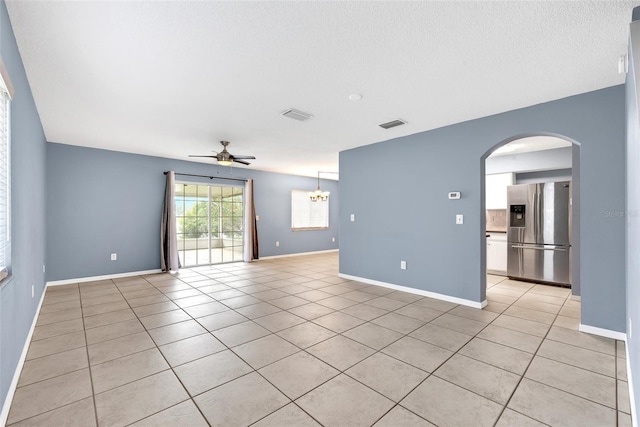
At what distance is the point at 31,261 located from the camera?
3088 mm

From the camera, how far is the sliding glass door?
22.1 feet

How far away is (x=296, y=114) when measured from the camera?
366 centimetres

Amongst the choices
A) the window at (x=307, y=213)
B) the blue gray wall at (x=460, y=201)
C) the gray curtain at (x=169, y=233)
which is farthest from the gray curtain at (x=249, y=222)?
the blue gray wall at (x=460, y=201)

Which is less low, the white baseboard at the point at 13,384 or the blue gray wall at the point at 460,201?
the blue gray wall at the point at 460,201

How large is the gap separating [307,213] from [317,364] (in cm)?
707

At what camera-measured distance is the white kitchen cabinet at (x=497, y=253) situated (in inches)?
229

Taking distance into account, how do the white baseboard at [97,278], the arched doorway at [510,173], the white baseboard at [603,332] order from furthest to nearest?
the arched doorway at [510,173] < the white baseboard at [97,278] < the white baseboard at [603,332]

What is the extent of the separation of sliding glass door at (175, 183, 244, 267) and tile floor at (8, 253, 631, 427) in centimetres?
268

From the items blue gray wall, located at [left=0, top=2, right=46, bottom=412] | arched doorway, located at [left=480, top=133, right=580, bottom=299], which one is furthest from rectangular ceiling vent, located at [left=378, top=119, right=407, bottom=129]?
blue gray wall, located at [left=0, top=2, right=46, bottom=412]

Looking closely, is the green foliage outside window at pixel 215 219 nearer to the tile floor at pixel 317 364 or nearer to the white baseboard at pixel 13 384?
the tile floor at pixel 317 364

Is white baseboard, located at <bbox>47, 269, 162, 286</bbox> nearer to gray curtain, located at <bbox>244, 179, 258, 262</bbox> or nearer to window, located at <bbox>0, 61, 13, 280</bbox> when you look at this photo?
gray curtain, located at <bbox>244, 179, 258, 262</bbox>

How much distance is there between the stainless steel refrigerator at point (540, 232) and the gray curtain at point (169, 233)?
22.8 feet

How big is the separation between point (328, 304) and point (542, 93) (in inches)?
140

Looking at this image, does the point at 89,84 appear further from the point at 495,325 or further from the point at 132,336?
the point at 495,325
